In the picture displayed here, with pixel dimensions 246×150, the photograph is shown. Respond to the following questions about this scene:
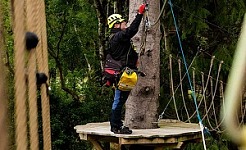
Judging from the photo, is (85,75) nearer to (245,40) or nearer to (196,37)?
(196,37)

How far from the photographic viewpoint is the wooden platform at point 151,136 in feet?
17.3

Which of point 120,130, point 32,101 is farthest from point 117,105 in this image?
point 32,101

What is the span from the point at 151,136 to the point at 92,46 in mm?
6325

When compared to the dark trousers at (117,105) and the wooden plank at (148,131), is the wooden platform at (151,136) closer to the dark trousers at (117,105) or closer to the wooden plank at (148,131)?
the wooden plank at (148,131)

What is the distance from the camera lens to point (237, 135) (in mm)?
585

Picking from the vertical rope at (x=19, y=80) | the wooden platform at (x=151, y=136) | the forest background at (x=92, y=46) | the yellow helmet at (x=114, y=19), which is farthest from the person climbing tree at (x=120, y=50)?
the vertical rope at (x=19, y=80)

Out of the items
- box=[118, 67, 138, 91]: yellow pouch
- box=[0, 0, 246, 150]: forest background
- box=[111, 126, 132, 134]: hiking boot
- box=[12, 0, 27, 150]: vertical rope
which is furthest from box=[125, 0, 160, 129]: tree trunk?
box=[12, 0, 27, 150]: vertical rope

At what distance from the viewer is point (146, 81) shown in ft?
20.3

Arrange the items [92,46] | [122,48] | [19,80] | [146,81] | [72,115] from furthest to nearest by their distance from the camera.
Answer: [92,46], [72,115], [146,81], [122,48], [19,80]

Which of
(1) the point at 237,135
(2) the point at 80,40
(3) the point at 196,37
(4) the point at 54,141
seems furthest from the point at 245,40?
(2) the point at 80,40

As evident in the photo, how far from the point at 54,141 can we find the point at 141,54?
13.0ft

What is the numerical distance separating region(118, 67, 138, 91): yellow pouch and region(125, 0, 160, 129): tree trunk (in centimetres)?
91

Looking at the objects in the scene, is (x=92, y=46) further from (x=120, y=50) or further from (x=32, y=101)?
(x=32, y=101)

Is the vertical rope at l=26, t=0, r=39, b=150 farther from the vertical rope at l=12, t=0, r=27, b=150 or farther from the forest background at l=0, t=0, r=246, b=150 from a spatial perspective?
the forest background at l=0, t=0, r=246, b=150
